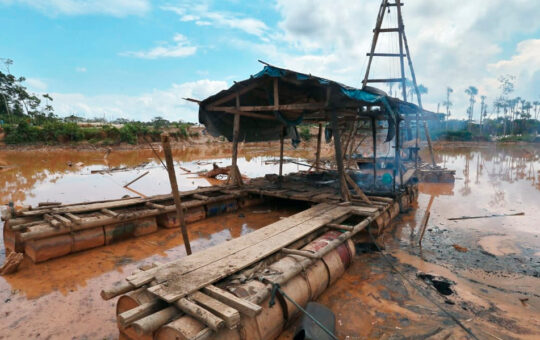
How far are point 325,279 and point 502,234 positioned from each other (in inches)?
235

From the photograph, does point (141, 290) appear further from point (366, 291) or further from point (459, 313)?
point (459, 313)

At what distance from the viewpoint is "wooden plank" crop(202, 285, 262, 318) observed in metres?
2.66

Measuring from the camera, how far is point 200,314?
8.42 ft

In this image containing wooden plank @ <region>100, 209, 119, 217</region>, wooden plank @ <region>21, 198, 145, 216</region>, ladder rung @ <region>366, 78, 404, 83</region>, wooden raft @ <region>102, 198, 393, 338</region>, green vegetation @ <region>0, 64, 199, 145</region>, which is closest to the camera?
wooden raft @ <region>102, 198, 393, 338</region>

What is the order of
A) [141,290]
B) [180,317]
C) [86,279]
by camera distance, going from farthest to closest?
[86,279] < [141,290] < [180,317]

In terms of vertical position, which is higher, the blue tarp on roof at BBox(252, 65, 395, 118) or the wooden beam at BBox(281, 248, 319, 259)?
the blue tarp on roof at BBox(252, 65, 395, 118)

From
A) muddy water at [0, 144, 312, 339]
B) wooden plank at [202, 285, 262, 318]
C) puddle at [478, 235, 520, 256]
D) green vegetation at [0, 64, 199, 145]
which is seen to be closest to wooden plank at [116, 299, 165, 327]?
wooden plank at [202, 285, 262, 318]

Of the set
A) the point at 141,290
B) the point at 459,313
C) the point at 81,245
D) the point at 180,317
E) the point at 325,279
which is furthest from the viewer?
the point at 81,245

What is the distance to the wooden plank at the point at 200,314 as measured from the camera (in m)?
2.45

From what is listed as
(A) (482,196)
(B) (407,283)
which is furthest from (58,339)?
(A) (482,196)

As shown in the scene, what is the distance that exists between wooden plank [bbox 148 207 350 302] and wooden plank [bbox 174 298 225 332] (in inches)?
3.8

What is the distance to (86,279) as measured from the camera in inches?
183

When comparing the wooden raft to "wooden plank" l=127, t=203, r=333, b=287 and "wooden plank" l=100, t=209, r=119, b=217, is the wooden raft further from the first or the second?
"wooden plank" l=100, t=209, r=119, b=217

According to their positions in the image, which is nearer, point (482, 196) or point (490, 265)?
point (490, 265)
